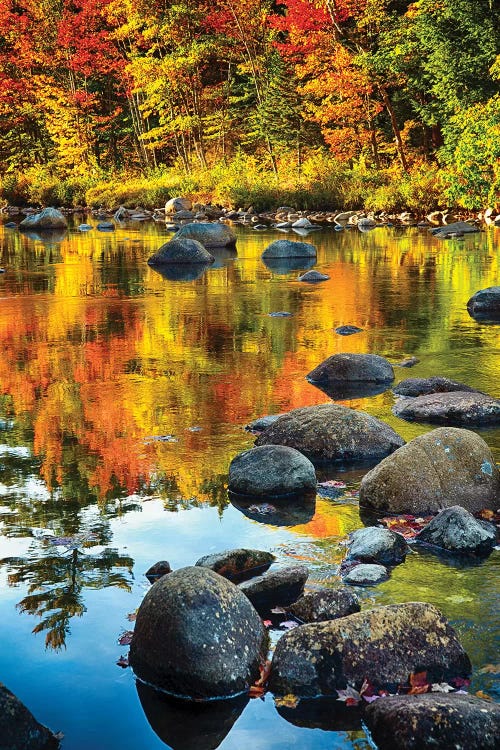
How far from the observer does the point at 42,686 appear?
4.31 meters

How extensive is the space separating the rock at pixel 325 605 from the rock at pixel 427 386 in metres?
4.38

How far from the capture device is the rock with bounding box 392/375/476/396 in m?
8.91

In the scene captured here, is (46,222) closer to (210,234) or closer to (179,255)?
(210,234)

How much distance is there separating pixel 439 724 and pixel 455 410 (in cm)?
464

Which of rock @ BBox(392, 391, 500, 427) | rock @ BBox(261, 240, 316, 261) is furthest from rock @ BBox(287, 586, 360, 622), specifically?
rock @ BBox(261, 240, 316, 261)

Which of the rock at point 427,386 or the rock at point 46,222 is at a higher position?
the rock at point 46,222

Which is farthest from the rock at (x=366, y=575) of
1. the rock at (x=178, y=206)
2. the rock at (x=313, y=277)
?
the rock at (x=178, y=206)

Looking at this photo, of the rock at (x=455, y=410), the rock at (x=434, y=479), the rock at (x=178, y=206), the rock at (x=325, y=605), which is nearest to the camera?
the rock at (x=325, y=605)

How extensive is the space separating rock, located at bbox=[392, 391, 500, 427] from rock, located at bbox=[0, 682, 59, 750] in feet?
16.2

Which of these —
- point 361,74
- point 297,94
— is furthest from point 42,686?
point 297,94

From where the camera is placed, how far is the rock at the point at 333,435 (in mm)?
7277

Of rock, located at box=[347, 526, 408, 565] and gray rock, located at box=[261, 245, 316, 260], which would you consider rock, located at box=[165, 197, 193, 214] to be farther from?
rock, located at box=[347, 526, 408, 565]

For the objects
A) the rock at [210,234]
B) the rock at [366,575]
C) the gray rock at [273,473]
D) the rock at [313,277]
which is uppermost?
the rock at [210,234]

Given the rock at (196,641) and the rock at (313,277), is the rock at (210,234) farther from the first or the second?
the rock at (196,641)
